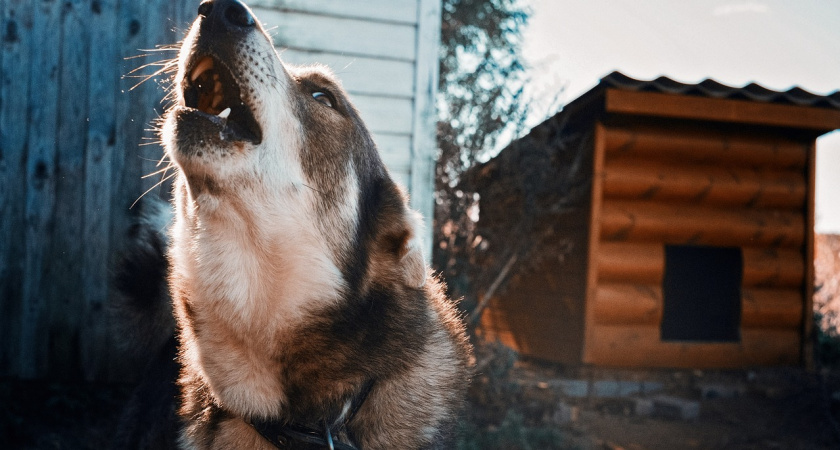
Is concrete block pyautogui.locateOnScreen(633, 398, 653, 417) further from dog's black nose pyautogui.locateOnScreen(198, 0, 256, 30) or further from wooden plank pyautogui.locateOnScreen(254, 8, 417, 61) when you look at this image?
dog's black nose pyautogui.locateOnScreen(198, 0, 256, 30)

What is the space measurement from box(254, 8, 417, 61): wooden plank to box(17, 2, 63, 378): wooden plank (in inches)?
53.2

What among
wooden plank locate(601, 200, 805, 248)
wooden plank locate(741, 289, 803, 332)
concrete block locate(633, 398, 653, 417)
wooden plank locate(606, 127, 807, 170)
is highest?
wooden plank locate(606, 127, 807, 170)

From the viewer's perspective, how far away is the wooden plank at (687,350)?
6.08 m

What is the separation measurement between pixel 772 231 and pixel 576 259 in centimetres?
221

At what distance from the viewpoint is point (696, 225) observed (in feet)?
20.9

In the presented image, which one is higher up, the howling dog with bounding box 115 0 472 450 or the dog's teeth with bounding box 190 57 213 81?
the dog's teeth with bounding box 190 57 213 81

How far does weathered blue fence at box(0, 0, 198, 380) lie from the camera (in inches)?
153

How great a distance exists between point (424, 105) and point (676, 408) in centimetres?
353

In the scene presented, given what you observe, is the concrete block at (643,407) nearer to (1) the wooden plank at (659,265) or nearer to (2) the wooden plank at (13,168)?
Answer: (1) the wooden plank at (659,265)

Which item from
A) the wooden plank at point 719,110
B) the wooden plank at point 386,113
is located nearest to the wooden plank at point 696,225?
the wooden plank at point 719,110

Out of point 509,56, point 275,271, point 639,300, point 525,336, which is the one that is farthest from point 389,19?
point 509,56

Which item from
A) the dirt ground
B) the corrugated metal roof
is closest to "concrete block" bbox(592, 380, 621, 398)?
the dirt ground

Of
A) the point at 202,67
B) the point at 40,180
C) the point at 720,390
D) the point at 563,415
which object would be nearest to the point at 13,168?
the point at 40,180

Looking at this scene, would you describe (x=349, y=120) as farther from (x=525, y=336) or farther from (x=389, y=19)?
(x=525, y=336)
